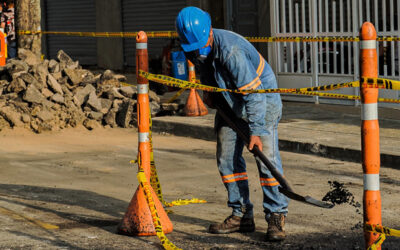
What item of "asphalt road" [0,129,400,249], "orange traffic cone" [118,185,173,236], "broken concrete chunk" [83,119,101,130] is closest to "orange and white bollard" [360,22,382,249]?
"asphalt road" [0,129,400,249]

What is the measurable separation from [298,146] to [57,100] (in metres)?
4.46

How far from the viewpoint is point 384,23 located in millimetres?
13688

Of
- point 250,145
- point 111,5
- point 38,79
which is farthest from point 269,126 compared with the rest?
point 111,5

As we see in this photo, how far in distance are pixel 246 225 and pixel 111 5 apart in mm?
18973

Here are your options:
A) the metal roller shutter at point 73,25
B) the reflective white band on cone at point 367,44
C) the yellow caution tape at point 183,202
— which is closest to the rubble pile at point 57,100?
the yellow caution tape at point 183,202

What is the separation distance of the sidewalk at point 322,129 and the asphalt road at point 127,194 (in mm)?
152

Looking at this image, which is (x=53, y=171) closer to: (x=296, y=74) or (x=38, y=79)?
(x=38, y=79)

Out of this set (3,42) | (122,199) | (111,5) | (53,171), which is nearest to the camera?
(122,199)

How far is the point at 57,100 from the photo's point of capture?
1350 centimetres

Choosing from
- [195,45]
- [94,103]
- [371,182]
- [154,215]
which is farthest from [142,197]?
[94,103]

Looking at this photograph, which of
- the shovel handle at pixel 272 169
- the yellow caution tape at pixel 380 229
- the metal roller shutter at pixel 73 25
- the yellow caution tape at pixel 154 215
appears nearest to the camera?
the yellow caution tape at pixel 380 229

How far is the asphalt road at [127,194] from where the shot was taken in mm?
6270

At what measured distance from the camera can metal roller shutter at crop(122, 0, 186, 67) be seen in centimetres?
2256

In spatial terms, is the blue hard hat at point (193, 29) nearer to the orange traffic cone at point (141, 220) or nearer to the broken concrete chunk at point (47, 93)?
the orange traffic cone at point (141, 220)
